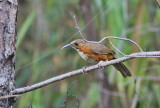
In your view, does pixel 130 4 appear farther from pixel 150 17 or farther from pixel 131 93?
pixel 131 93

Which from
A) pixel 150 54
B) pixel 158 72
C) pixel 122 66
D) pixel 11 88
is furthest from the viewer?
pixel 158 72

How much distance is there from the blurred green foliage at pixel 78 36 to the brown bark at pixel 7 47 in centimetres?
145

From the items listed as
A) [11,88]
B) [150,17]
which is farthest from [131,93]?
[11,88]

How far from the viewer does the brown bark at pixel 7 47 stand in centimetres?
261

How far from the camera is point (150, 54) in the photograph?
2328 mm

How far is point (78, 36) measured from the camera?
215 inches

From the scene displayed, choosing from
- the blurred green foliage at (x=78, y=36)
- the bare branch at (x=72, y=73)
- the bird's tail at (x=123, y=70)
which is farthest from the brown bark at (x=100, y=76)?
the bare branch at (x=72, y=73)

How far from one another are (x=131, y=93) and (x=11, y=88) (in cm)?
268

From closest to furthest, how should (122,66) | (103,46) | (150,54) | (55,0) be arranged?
1. (150,54)
2. (122,66)
3. (103,46)
4. (55,0)

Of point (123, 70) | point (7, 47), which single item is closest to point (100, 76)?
point (123, 70)

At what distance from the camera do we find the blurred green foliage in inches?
190

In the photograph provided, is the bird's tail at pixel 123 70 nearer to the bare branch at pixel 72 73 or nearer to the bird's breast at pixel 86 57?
the bird's breast at pixel 86 57

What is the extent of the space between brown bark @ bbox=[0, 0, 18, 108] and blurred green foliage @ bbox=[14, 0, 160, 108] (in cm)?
145

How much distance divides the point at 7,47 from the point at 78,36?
285 centimetres
